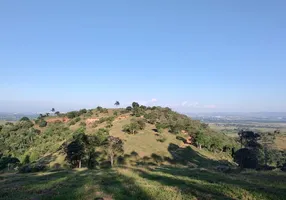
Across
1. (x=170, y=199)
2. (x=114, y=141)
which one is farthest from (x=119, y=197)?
(x=114, y=141)

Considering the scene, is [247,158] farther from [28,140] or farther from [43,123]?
[43,123]

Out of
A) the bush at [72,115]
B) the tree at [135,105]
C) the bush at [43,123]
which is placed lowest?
the bush at [43,123]

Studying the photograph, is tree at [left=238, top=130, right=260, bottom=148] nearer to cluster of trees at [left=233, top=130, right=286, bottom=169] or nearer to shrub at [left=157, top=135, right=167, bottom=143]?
cluster of trees at [left=233, top=130, right=286, bottom=169]

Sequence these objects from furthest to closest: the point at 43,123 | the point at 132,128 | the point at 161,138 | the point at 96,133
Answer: the point at 43,123, the point at 132,128, the point at 161,138, the point at 96,133

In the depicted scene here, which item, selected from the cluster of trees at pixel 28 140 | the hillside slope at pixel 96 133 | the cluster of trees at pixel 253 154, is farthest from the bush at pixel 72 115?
the cluster of trees at pixel 253 154

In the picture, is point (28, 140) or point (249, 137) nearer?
point (249, 137)

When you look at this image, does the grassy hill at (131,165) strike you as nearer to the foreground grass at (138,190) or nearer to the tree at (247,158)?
the foreground grass at (138,190)

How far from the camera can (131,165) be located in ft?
248

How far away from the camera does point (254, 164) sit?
7800 centimetres

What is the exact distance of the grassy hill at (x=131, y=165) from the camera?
85.1ft

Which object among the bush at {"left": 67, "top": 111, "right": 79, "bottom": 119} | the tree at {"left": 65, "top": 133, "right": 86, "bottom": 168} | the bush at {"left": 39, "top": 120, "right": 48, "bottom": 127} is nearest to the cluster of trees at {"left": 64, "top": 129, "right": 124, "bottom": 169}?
the tree at {"left": 65, "top": 133, "right": 86, "bottom": 168}

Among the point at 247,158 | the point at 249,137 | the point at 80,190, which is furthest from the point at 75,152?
the point at 249,137

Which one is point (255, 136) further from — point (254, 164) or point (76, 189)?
point (76, 189)

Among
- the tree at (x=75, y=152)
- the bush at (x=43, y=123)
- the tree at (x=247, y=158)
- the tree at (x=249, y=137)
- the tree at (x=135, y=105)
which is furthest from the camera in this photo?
the tree at (x=135, y=105)
